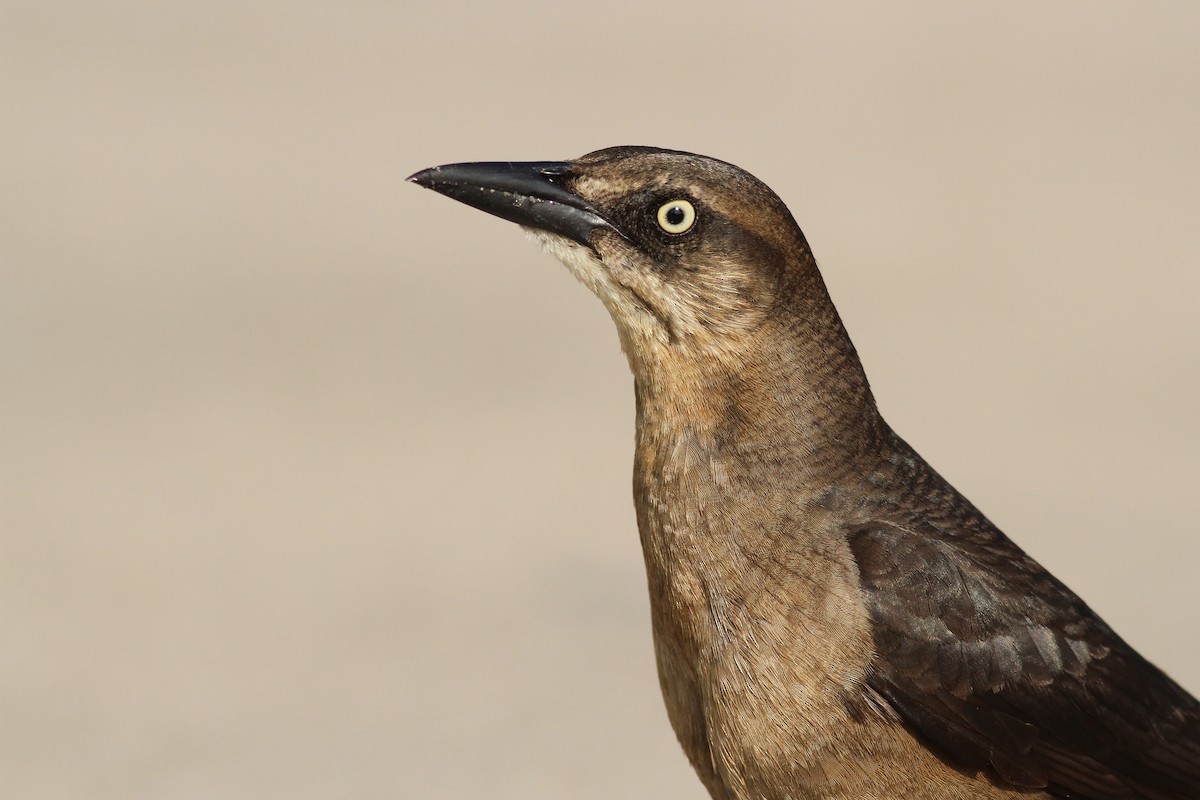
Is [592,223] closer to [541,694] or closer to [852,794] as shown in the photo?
[852,794]

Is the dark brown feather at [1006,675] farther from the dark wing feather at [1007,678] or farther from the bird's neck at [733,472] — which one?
the bird's neck at [733,472]

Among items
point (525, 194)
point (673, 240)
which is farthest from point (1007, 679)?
point (525, 194)

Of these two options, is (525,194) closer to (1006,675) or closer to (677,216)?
(677,216)

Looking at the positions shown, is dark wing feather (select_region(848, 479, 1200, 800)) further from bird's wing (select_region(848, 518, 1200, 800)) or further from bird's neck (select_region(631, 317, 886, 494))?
bird's neck (select_region(631, 317, 886, 494))

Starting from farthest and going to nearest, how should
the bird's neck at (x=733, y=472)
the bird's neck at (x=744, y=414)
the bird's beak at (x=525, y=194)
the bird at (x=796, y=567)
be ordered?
the bird's beak at (x=525, y=194) → the bird's neck at (x=744, y=414) → the bird's neck at (x=733, y=472) → the bird at (x=796, y=567)

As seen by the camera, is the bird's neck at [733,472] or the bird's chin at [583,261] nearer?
the bird's neck at [733,472]

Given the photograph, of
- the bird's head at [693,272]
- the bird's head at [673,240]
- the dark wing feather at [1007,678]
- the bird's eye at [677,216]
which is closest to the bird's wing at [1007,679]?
the dark wing feather at [1007,678]

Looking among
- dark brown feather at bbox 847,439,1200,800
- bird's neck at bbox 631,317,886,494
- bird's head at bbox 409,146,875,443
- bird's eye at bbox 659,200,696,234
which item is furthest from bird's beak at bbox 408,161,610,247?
dark brown feather at bbox 847,439,1200,800

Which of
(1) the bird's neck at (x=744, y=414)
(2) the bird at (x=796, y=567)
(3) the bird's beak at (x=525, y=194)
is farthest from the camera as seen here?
(3) the bird's beak at (x=525, y=194)
